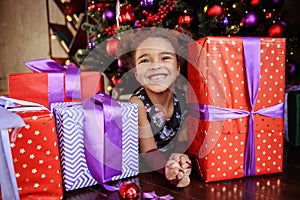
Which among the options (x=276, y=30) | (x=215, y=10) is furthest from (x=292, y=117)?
(x=215, y=10)

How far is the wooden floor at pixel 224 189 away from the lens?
0.65m

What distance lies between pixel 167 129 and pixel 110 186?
→ 10.4 inches

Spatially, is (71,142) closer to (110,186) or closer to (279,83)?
(110,186)

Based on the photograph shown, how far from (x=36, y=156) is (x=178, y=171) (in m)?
0.33

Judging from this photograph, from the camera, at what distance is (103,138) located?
0.69 meters

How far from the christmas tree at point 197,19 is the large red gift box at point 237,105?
1.31ft

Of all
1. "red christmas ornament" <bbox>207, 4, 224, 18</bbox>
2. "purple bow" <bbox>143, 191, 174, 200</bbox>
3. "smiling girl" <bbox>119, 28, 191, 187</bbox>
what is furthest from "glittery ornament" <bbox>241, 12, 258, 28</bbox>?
"purple bow" <bbox>143, 191, 174, 200</bbox>

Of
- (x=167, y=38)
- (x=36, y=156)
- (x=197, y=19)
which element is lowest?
(x=36, y=156)

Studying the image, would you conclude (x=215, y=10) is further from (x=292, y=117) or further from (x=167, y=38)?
(x=292, y=117)

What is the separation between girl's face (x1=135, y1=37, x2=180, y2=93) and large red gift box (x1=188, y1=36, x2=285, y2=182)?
Answer: 0.35ft

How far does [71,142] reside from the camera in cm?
67

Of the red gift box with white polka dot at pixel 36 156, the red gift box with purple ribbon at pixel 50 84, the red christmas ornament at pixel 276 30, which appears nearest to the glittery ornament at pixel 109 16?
the red gift box with purple ribbon at pixel 50 84

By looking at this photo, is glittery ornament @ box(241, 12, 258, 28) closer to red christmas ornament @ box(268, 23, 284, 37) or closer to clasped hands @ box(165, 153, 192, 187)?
red christmas ornament @ box(268, 23, 284, 37)

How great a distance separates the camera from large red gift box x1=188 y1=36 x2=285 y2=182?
695 millimetres
